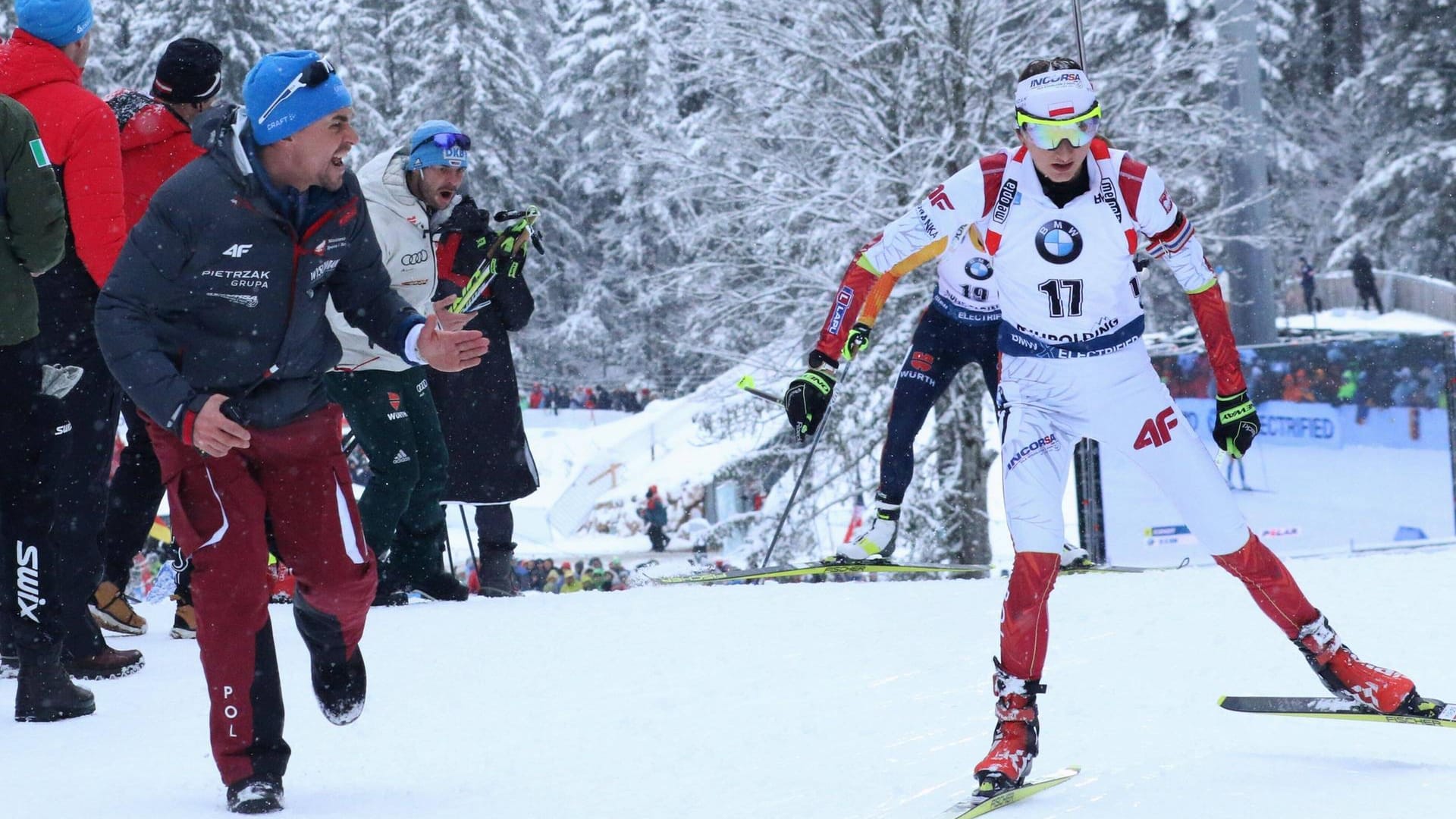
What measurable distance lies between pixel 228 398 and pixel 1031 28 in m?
14.8

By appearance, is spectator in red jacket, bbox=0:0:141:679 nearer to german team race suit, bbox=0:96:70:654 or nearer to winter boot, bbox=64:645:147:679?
german team race suit, bbox=0:96:70:654

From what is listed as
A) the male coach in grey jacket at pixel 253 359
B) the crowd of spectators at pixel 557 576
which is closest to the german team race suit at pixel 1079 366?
the male coach in grey jacket at pixel 253 359

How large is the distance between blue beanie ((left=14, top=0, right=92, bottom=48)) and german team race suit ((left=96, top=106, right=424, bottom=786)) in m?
1.33

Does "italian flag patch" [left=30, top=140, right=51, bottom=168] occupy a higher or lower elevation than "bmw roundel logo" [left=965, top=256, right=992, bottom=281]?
higher

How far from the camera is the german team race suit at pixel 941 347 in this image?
6953mm

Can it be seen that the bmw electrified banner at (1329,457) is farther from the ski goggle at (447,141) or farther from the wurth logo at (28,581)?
the wurth logo at (28,581)

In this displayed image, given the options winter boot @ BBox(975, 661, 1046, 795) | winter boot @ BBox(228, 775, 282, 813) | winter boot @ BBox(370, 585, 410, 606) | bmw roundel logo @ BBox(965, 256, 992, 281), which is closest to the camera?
winter boot @ BBox(228, 775, 282, 813)

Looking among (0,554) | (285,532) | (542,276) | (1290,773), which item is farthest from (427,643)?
(542,276)

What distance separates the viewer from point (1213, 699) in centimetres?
447

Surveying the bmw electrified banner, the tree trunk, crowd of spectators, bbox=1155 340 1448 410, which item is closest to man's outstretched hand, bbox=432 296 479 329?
the bmw electrified banner

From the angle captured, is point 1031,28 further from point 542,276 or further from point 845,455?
point 542,276

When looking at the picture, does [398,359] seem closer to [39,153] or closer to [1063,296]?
[39,153]

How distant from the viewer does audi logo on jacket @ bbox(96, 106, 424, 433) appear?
323cm

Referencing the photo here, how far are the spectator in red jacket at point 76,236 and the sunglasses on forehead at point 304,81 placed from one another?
4.01ft
